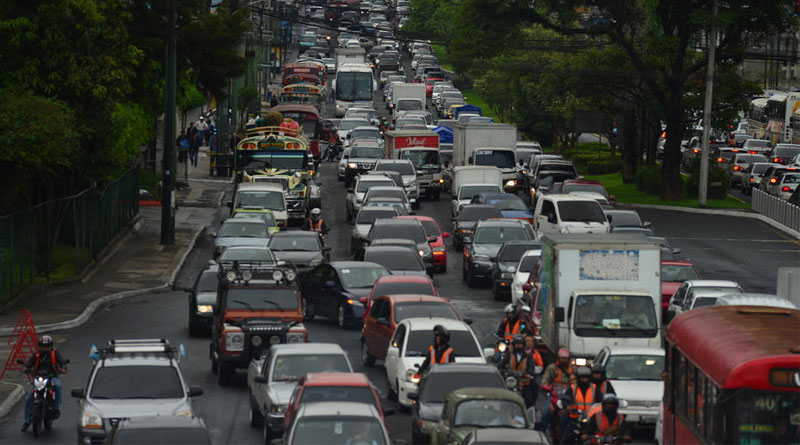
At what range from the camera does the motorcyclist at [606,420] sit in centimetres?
1703

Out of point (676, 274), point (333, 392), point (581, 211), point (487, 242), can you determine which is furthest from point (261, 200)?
point (333, 392)

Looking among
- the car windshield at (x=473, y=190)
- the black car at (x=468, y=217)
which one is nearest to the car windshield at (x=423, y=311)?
the black car at (x=468, y=217)

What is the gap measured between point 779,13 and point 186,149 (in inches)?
1022

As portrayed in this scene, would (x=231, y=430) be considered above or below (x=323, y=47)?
below

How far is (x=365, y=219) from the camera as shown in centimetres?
4156

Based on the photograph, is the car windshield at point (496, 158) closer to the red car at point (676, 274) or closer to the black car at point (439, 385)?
the red car at point (676, 274)

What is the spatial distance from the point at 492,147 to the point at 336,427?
3976 centimetres

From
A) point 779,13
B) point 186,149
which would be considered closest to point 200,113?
point 186,149

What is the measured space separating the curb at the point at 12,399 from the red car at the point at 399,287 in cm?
733

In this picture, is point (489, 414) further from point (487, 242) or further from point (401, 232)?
point (401, 232)

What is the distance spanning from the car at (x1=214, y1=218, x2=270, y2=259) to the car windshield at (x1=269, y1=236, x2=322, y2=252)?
1456 mm

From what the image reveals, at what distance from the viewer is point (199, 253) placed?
43.2m

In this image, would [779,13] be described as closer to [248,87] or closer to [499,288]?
[499,288]

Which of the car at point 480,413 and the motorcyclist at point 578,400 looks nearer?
the car at point 480,413
